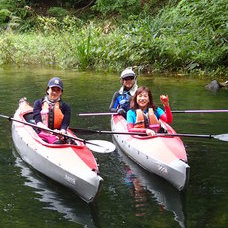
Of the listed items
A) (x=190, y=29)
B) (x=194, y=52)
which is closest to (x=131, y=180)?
(x=194, y=52)

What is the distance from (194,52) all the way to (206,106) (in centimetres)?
452

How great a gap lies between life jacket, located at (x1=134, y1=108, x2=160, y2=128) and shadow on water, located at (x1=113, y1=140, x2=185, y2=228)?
495mm

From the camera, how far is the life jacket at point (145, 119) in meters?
5.95

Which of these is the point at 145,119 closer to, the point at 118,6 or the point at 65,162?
the point at 65,162

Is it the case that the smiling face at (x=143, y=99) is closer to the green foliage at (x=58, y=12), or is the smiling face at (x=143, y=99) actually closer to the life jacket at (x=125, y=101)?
the life jacket at (x=125, y=101)

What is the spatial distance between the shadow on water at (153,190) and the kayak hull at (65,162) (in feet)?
1.68

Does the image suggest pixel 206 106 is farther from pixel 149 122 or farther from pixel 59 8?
pixel 59 8

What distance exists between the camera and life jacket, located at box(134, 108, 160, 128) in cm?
595

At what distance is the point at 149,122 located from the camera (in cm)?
599

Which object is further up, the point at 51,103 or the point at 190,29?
the point at 190,29

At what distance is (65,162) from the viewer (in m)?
4.79

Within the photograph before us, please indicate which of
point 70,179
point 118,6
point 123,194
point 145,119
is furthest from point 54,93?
point 118,6

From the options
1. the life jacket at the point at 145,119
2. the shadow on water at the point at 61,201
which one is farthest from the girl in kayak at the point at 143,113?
the shadow on water at the point at 61,201

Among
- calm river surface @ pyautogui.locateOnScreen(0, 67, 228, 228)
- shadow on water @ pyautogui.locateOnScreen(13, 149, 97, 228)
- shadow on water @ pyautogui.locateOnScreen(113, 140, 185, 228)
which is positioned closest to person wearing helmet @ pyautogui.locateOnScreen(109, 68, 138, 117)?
calm river surface @ pyautogui.locateOnScreen(0, 67, 228, 228)
